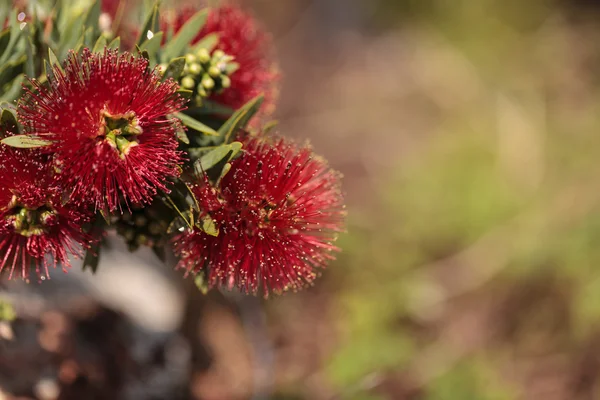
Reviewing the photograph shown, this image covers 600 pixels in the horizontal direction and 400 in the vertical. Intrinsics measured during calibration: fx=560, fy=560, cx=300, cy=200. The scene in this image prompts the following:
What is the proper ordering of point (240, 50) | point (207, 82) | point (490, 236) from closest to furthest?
point (207, 82), point (240, 50), point (490, 236)

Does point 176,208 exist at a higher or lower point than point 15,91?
lower

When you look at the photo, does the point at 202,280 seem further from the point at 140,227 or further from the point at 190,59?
the point at 190,59

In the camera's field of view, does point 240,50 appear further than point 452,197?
No

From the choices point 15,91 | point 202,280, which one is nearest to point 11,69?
point 15,91

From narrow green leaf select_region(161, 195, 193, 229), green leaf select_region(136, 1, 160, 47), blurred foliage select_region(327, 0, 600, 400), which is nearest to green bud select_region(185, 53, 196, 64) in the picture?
green leaf select_region(136, 1, 160, 47)

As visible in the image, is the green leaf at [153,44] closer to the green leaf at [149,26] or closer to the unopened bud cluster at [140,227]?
the green leaf at [149,26]
